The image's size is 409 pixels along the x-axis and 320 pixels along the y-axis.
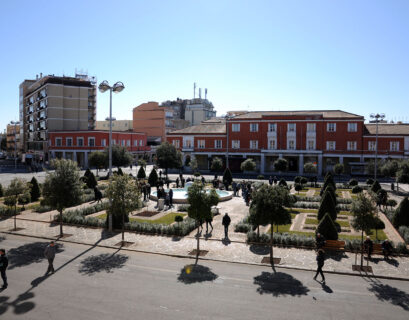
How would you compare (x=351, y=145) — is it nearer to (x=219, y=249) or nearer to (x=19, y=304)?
(x=219, y=249)

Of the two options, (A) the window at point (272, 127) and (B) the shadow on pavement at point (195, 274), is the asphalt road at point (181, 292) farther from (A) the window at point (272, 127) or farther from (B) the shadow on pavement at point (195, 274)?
(A) the window at point (272, 127)

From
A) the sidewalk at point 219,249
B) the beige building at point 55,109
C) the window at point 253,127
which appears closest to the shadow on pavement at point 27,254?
the sidewalk at point 219,249

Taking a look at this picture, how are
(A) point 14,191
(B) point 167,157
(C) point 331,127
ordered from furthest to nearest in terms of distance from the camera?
(C) point 331,127, (B) point 167,157, (A) point 14,191

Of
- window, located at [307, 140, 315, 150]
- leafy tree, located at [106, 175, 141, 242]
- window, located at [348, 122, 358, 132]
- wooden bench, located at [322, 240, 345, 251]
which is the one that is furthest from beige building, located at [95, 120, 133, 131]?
wooden bench, located at [322, 240, 345, 251]

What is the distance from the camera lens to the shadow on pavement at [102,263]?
49.7 feet

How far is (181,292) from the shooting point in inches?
503

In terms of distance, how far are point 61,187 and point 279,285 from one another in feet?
43.9

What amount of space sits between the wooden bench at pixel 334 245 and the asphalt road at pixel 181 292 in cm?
349

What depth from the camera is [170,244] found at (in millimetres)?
19422

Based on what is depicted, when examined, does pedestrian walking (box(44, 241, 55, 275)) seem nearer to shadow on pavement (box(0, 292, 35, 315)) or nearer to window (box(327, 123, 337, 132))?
shadow on pavement (box(0, 292, 35, 315))

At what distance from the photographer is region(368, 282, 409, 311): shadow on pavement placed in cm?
1202

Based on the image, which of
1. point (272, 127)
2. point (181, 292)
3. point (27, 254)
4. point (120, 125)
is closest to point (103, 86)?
point (27, 254)

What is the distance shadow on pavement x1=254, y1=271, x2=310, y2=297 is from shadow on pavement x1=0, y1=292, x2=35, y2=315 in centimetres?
772

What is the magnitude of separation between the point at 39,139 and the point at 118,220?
69734 mm
